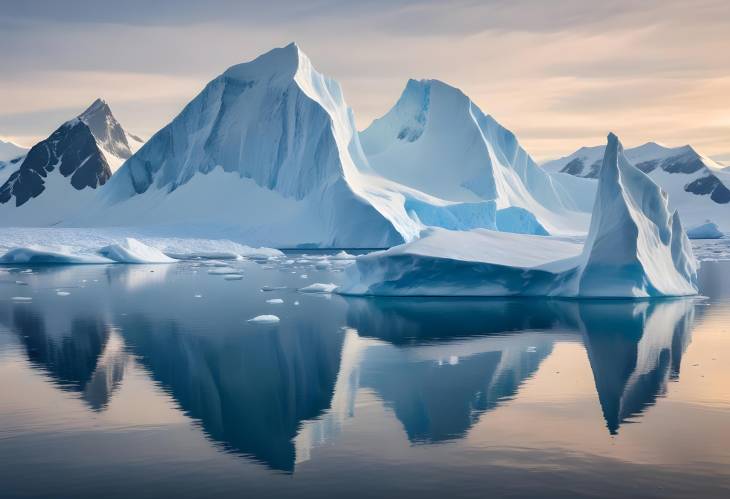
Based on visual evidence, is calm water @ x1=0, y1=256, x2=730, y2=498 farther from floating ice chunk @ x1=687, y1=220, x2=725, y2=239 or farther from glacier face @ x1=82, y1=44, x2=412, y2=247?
floating ice chunk @ x1=687, y1=220, x2=725, y2=239

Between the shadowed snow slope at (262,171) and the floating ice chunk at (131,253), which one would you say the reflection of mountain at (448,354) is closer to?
the floating ice chunk at (131,253)

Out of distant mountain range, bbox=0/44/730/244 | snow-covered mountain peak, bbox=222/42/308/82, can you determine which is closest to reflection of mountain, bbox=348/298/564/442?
distant mountain range, bbox=0/44/730/244

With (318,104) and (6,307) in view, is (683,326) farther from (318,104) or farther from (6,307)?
(318,104)

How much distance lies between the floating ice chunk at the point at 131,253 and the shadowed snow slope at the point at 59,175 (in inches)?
1911

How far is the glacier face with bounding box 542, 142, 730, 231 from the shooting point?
3841 inches

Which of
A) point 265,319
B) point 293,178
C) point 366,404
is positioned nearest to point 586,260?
point 265,319

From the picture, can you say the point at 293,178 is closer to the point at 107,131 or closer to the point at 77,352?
the point at 77,352

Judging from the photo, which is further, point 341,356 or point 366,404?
point 341,356

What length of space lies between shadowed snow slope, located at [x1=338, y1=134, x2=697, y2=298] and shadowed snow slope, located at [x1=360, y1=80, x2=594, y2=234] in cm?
3459

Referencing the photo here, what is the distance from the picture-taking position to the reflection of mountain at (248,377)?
27.5ft

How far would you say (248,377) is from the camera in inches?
438

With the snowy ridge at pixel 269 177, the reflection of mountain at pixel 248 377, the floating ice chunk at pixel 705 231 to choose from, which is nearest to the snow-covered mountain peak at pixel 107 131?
the snowy ridge at pixel 269 177

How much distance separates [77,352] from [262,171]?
45.0 meters

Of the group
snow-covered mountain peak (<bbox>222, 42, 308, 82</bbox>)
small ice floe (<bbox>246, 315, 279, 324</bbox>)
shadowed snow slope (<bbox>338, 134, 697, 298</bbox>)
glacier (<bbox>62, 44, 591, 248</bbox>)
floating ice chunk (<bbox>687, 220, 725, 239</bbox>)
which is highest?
snow-covered mountain peak (<bbox>222, 42, 308, 82</bbox>)
